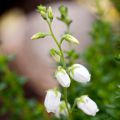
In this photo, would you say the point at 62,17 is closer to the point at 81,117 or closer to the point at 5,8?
the point at 81,117

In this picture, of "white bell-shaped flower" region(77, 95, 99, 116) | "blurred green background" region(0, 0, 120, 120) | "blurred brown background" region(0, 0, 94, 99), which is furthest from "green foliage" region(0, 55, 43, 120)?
"blurred brown background" region(0, 0, 94, 99)

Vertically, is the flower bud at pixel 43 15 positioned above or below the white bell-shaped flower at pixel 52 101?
above

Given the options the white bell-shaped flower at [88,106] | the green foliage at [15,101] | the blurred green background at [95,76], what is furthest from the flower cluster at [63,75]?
the green foliage at [15,101]

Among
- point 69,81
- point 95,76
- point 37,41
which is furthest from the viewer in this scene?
point 37,41

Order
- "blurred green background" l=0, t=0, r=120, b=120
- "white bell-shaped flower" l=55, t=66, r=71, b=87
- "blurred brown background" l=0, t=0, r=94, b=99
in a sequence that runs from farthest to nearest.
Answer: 1. "blurred brown background" l=0, t=0, r=94, b=99
2. "blurred green background" l=0, t=0, r=120, b=120
3. "white bell-shaped flower" l=55, t=66, r=71, b=87

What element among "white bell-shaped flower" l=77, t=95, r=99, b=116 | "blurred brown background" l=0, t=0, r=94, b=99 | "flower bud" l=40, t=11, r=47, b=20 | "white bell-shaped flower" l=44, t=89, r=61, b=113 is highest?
"flower bud" l=40, t=11, r=47, b=20

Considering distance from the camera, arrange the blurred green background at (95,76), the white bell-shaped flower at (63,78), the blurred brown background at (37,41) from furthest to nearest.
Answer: the blurred brown background at (37,41) → the blurred green background at (95,76) → the white bell-shaped flower at (63,78)

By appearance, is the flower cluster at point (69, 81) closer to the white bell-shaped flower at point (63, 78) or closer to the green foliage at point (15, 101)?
the white bell-shaped flower at point (63, 78)

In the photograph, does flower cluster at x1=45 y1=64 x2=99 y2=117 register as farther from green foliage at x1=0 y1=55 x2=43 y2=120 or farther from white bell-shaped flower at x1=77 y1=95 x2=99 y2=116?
green foliage at x1=0 y1=55 x2=43 y2=120

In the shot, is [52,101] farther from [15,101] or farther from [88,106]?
[15,101]

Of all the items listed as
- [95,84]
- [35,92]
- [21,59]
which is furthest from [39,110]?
[21,59]

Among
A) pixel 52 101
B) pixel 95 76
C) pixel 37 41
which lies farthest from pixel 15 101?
pixel 37 41
